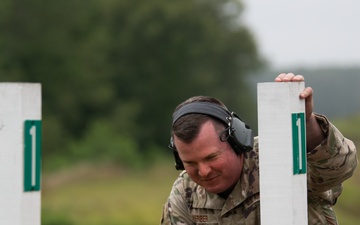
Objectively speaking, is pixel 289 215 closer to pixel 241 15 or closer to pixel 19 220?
pixel 19 220

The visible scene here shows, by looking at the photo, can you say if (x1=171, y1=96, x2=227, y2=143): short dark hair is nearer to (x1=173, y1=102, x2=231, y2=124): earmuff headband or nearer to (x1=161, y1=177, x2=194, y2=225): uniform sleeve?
(x1=173, y1=102, x2=231, y2=124): earmuff headband

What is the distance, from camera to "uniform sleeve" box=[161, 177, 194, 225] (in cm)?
604

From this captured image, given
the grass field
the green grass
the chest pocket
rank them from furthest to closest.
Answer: the green grass → the grass field → the chest pocket

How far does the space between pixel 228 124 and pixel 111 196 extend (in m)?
26.7

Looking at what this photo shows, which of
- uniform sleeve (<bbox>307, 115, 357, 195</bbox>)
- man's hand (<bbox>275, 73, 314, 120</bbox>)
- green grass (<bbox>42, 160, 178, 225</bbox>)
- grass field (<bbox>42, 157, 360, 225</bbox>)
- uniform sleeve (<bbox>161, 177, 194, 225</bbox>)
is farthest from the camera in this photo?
green grass (<bbox>42, 160, 178, 225</bbox>)

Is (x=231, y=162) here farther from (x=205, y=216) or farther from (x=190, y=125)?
(x=205, y=216)

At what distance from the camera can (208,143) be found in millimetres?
5551

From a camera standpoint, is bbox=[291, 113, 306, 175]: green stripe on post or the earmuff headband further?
the earmuff headband

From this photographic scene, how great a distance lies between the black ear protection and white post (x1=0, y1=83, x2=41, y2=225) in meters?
1.17

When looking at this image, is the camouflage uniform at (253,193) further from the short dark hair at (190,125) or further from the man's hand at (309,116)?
the short dark hair at (190,125)

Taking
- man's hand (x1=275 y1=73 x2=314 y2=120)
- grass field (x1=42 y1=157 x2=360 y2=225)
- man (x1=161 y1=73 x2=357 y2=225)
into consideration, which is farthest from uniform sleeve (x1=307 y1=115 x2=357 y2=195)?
grass field (x1=42 y1=157 x2=360 y2=225)

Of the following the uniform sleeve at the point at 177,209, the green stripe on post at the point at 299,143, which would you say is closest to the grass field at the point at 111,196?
the uniform sleeve at the point at 177,209

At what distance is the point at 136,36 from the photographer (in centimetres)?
6600

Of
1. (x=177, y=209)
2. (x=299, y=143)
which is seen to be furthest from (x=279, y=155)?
(x=177, y=209)
